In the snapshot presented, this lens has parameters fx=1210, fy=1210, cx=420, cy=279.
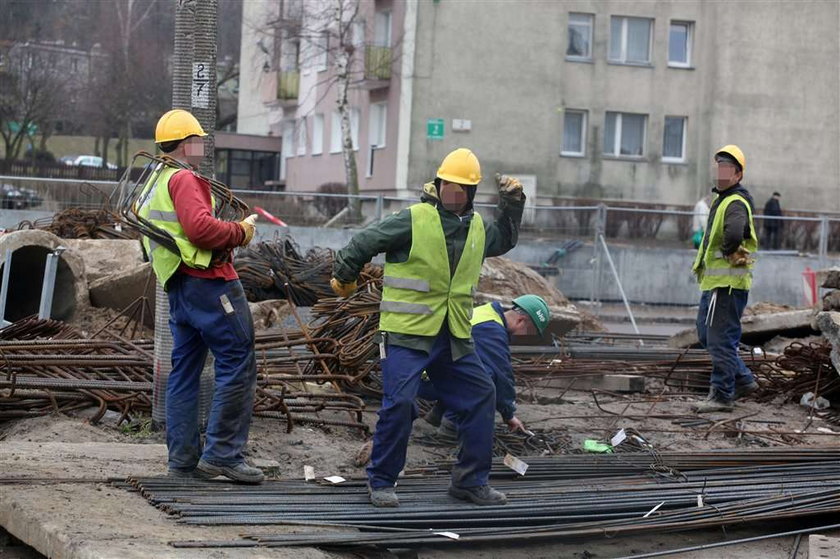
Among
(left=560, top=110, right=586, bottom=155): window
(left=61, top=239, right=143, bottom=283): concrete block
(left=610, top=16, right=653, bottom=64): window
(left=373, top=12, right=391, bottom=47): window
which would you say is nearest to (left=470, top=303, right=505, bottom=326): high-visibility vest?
(left=61, top=239, right=143, bottom=283): concrete block

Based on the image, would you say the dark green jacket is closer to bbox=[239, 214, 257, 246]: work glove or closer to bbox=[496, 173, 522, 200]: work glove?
bbox=[496, 173, 522, 200]: work glove

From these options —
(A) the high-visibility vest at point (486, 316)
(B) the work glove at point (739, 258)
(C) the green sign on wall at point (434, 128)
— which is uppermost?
(C) the green sign on wall at point (434, 128)

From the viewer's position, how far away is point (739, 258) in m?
9.86

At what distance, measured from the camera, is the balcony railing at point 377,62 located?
116 ft

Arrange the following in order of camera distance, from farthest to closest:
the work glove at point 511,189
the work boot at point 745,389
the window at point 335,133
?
1. the window at point 335,133
2. the work boot at point 745,389
3. the work glove at point 511,189

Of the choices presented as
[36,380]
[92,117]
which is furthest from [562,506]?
[92,117]

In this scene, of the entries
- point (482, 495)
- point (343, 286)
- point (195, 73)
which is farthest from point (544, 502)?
point (195, 73)

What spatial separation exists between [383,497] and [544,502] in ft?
3.02

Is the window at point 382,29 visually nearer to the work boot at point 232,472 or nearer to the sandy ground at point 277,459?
the sandy ground at point 277,459

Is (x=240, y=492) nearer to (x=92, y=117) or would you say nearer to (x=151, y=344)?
(x=151, y=344)

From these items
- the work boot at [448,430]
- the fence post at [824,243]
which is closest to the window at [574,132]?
the fence post at [824,243]

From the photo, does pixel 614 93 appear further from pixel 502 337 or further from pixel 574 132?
pixel 502 337

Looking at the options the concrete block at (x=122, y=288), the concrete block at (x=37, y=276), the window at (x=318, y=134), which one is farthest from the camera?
the window at (x=318, y=134)

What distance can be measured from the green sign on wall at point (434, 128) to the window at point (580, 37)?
14.8 feet
